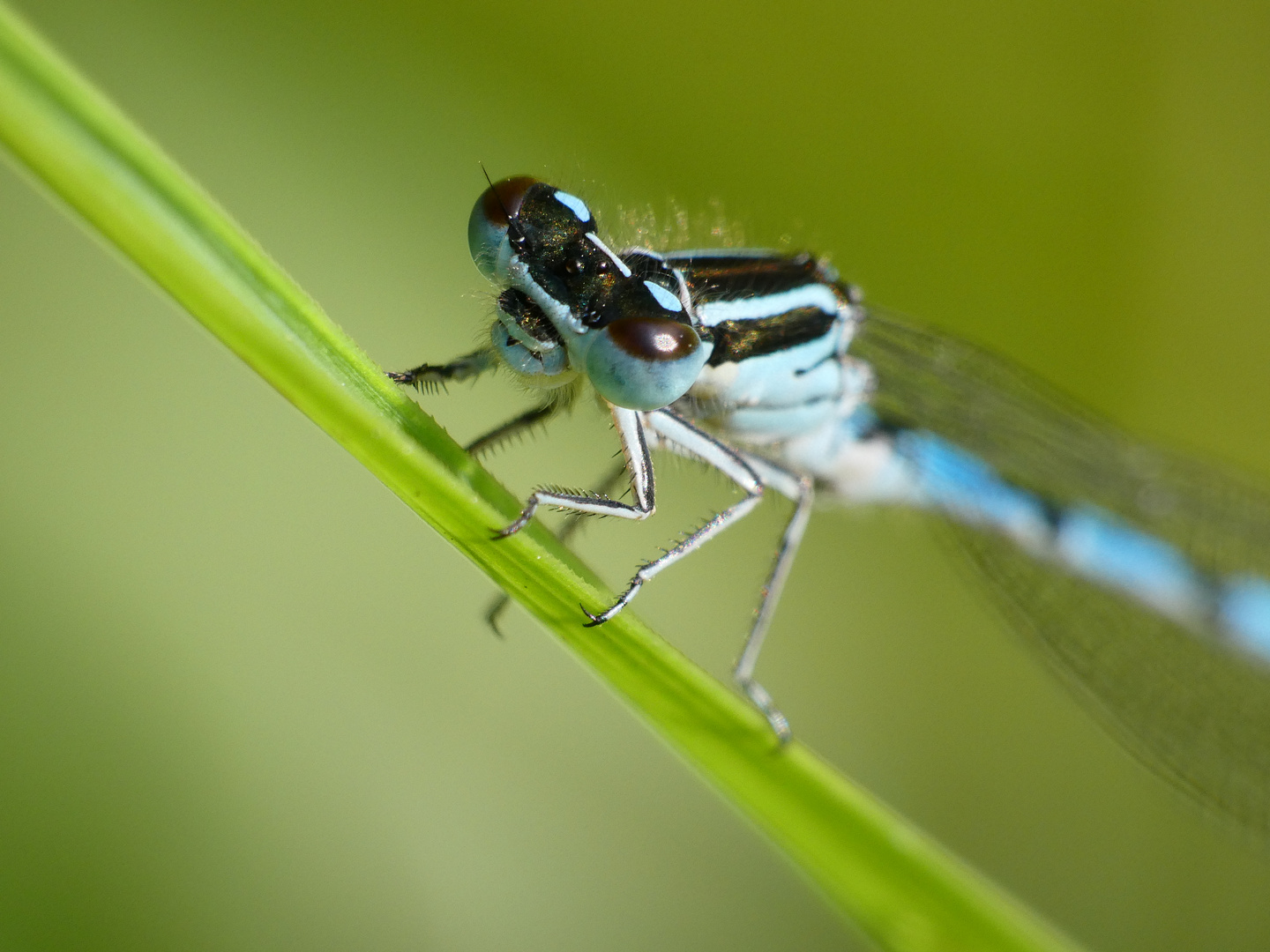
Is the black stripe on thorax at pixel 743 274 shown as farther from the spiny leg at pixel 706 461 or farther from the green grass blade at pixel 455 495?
the green grass blade at pixel 455 495

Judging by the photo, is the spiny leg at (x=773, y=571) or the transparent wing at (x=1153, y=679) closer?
the spiny leg at (x=773, y=571)

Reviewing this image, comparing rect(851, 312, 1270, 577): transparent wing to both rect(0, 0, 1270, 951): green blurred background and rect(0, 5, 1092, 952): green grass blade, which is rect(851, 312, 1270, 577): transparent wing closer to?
rect(0, 0, 1270, 951): green blurred background

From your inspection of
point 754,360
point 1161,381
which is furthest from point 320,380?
point 1161,381

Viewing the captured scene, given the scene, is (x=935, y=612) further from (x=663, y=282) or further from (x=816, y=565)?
(x=663, y=282)

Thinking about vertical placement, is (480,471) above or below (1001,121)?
below

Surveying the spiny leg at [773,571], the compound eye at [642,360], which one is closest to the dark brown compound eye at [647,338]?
the compound eye at [642,360]

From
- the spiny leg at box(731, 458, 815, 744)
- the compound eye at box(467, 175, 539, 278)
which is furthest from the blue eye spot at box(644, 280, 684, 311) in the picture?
the spiny leg at box(731, 458, 815, 744)
